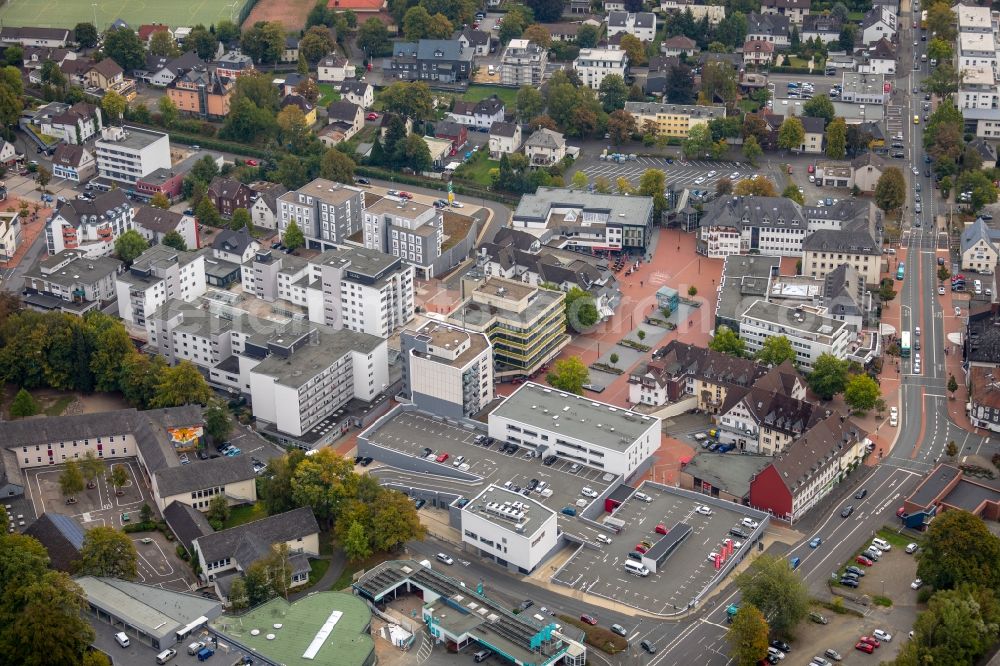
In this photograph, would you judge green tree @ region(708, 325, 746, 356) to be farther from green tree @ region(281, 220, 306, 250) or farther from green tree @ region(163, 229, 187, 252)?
green tree @ region(163, 229, 187, 252)

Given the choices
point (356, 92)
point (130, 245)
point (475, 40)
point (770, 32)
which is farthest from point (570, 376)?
point (770, 32)

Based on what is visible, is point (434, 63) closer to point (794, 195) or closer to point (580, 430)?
point (794, 195)

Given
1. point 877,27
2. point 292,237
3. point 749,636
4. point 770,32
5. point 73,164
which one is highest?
point 877,27

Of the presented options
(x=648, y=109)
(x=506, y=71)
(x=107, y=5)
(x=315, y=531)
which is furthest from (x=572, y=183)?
(x=107, y=5)

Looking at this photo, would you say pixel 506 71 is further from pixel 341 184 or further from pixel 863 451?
Answer: pixel 863 451

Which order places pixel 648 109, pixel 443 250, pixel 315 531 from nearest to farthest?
pixel 315 531 → pixel 443 250 → pixel 648 109

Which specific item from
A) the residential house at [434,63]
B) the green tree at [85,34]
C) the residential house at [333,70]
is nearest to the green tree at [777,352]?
the residential house at [434,63]

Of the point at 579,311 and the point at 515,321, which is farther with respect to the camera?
the point at 579,311

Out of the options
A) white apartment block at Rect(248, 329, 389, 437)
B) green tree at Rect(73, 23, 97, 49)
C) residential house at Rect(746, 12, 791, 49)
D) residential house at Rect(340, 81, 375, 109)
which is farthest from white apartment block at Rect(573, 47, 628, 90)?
white apartment block at Rect(248, 329, 389, 437)
